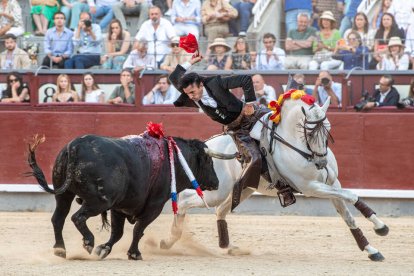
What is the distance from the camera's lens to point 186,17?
16109 mm

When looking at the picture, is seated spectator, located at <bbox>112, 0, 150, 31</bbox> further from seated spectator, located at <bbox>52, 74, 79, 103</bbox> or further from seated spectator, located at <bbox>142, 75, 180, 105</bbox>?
seated spectator, located at <bbox>142, 75, 180, 105</bbox>

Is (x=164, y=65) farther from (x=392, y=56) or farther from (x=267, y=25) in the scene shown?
(x=392, y=56)

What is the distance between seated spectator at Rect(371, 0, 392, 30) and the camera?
15479 millimetres

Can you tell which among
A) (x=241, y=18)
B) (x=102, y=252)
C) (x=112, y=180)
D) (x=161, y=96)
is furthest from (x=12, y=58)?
(x=112, y=180)

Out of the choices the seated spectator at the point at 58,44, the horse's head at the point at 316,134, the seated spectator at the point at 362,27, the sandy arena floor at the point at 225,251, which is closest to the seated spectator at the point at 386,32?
the seated spectator at the point at 362,27

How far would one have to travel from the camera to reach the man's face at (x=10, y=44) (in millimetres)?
15473

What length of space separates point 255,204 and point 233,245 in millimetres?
3547

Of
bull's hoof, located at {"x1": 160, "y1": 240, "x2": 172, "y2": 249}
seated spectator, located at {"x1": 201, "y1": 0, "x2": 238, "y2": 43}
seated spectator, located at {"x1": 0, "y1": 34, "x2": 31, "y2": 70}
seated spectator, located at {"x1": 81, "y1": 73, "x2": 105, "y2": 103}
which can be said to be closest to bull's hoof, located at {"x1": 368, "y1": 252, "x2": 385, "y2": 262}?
bull's hoof, located at {"x1": 160, "y1": 240, "x2": 172, "y2": 249}

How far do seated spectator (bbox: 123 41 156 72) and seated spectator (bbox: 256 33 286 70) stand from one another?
1.40 m

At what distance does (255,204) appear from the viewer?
14.7 metres

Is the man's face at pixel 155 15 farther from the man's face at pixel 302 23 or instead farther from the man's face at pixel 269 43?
the man's face at pixel 302 23

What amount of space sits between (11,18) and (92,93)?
2323 millimetres

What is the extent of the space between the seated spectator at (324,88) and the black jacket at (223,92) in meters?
3.91

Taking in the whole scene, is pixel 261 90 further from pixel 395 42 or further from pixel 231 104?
pixel 231 104
